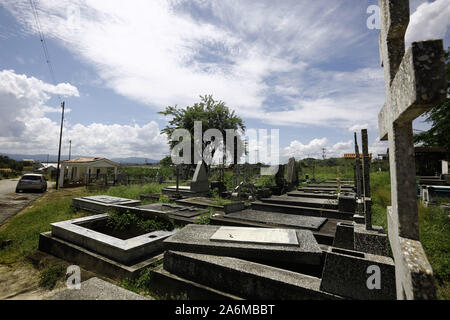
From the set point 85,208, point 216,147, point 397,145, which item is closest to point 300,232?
point 397,145

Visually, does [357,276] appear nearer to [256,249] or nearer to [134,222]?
[256,249]

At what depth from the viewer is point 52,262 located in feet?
14.9

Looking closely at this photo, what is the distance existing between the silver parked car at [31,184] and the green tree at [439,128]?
32071 millimetres

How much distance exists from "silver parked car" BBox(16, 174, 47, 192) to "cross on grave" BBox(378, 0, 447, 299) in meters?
22.0

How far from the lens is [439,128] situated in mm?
19312

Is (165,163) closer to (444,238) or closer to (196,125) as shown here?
(196,125)

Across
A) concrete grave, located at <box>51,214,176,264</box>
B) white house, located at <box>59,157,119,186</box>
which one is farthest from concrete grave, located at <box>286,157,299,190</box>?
white house, located at <box>59,157,119,186</box>

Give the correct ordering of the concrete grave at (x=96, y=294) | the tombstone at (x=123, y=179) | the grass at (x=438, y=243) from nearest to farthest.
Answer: the concrete grave at (x=96, y=294) → the grass at (x=438, y=243) → the tombstone at (x=123, y=179)

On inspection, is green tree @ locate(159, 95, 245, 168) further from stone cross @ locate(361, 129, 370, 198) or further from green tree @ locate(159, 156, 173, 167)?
stone cross @ locate(361, 129, 370, 198)

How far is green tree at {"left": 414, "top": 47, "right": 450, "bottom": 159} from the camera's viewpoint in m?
17.7

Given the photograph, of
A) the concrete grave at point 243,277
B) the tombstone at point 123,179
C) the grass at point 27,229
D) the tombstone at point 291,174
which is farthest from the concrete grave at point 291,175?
the tombstone at point 123,179

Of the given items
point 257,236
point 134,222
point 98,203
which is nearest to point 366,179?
point 257,236

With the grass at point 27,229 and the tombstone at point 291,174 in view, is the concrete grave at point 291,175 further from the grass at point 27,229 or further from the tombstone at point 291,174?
the grass at point 27,229

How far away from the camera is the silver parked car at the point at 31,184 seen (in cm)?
1661
